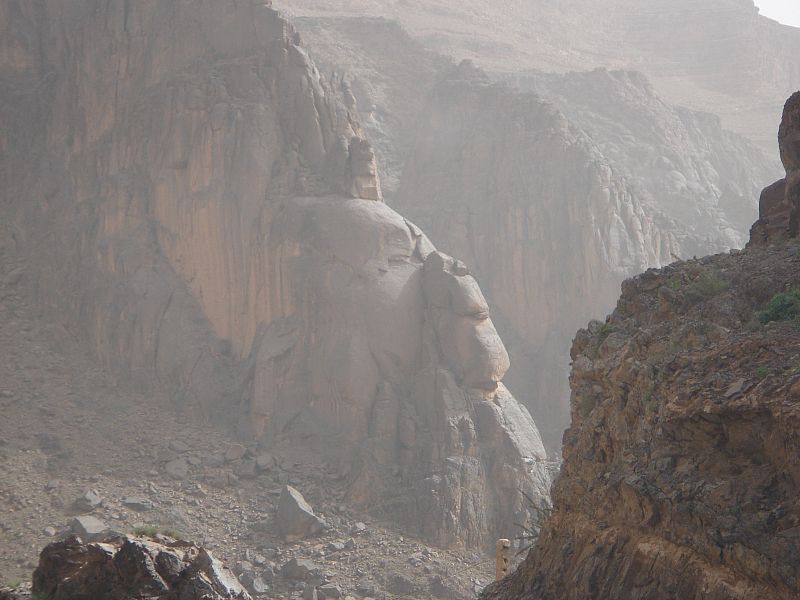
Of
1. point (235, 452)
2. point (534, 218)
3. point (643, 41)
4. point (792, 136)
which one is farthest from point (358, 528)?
point (643, 41)

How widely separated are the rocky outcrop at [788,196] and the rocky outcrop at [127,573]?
9.38m

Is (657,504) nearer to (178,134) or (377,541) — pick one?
(377,541)

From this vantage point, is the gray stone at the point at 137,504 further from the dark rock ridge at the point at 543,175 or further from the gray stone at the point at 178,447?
the dark rock ridge at the point at 543,175

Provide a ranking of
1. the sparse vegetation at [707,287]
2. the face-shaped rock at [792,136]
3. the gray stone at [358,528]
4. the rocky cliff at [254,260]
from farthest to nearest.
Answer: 1. the rocky cliff at [254,260]
2. the gray stone at [358,528]
3. the face-shaped rock at [792,136]
4. the sparse vegetation at [707,287]

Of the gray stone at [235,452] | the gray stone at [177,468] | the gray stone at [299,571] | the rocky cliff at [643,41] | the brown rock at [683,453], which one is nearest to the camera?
the brown rock at [683,453]

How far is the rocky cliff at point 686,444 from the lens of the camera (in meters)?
11.7

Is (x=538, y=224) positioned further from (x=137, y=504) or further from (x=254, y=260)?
(x=137, y=504)

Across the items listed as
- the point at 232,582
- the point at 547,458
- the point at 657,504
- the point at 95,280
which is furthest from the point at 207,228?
the point at 657,504

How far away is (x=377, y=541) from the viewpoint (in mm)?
36781

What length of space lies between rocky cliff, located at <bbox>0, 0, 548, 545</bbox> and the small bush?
2478cm

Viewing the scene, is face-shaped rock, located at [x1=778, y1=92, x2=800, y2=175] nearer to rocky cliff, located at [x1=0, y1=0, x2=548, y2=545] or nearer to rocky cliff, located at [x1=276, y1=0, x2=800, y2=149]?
rocky cliff, located at [x1=0, y1=0, x2=548, y2=545]

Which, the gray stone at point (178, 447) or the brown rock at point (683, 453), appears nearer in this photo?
the brown rock at point (683, 453)

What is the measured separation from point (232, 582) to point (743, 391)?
769 centimetres

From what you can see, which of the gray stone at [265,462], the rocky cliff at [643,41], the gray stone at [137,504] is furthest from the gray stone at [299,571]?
the rocky cliff at [643,41]
